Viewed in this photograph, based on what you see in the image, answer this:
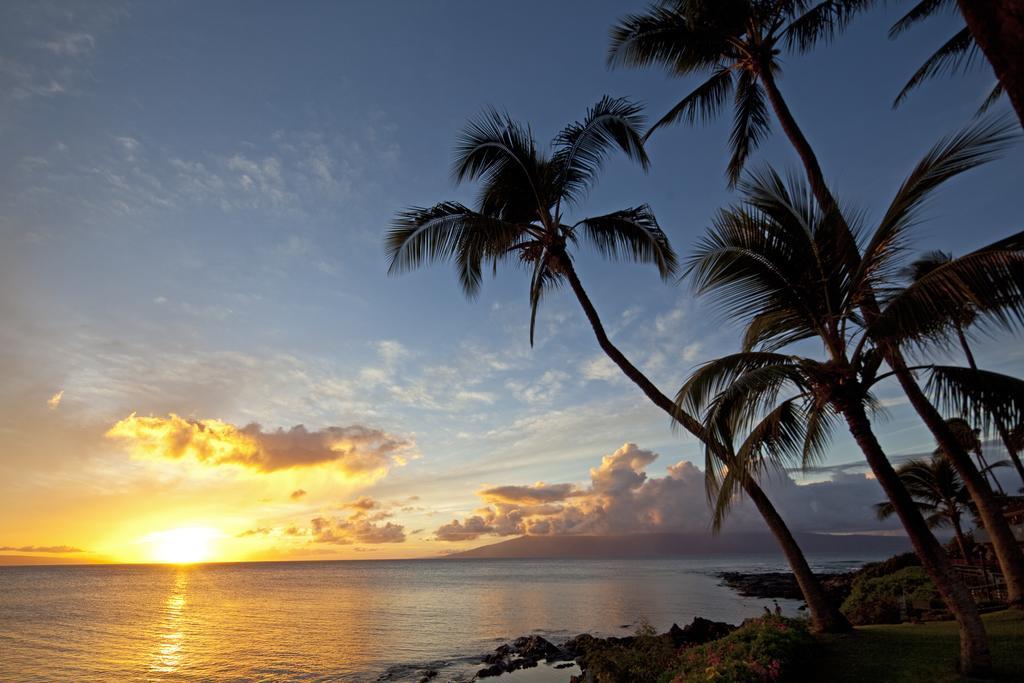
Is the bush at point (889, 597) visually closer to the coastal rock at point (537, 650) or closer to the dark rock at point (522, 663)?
the coastal rock at point (537, 650)

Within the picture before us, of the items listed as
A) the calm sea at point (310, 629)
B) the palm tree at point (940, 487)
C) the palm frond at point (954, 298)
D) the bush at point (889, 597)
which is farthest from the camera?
the palm tree at point (940, 487)

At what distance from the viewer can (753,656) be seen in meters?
9.14

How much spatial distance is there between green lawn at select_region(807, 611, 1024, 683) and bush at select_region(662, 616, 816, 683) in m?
0.37

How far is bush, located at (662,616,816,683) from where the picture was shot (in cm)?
859

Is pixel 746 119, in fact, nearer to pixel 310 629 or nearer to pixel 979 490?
pixel 979 490

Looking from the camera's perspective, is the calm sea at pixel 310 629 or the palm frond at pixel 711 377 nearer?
the palm frond at pixel 711 377

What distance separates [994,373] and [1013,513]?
1372cm

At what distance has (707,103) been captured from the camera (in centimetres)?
1548

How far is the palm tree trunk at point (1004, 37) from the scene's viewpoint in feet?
14.5

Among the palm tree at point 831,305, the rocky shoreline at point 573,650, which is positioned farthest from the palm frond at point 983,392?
the rocky shoreline at point 573,650

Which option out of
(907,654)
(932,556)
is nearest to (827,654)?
(907,654)

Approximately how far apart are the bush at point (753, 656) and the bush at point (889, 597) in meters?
6.93

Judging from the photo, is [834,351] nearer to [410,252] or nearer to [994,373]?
[994,373]

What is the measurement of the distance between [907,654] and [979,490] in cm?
388
